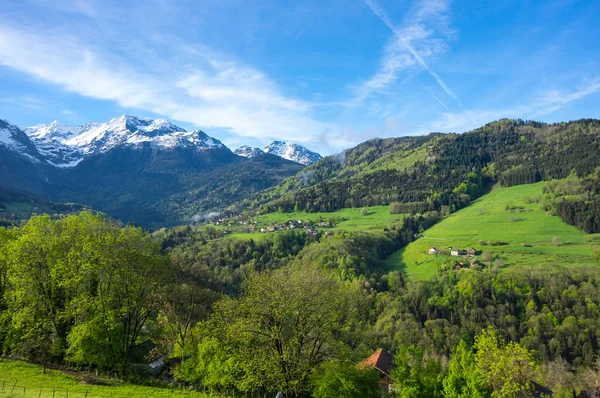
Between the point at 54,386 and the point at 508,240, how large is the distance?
162894 millimetres

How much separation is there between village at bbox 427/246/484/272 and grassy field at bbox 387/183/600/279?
2927 millimetres

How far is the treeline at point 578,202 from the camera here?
498ft

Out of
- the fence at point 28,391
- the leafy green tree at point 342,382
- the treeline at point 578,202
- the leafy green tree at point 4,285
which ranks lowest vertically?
the leafy green tree at point 342,382

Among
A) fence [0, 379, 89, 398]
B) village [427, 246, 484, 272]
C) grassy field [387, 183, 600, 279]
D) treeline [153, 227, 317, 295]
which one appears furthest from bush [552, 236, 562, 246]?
fence [0, 379, 89, 398]

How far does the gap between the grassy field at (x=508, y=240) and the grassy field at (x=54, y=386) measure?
405 feet

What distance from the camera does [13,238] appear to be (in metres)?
39.2

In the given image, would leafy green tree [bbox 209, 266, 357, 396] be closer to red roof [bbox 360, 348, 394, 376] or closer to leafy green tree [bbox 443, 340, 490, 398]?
leafy green tree [bbox 443, 340, 490, 398]

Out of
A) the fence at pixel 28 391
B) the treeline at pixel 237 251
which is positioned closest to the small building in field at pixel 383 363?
the fence at pixel 28 391

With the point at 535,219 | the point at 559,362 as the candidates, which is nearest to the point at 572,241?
the point at 535,219

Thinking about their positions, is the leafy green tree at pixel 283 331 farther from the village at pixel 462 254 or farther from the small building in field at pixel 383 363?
the village at pixel 462 254

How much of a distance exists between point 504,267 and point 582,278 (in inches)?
886

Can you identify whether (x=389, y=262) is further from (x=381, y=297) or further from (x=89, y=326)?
(x=89, y=326)

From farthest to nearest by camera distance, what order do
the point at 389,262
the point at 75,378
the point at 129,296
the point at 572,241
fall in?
the point at 389,262 < the point at 572,241 < the point at 129,296 < the point at 75,378

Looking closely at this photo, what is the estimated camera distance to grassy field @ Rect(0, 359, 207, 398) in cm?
2486
